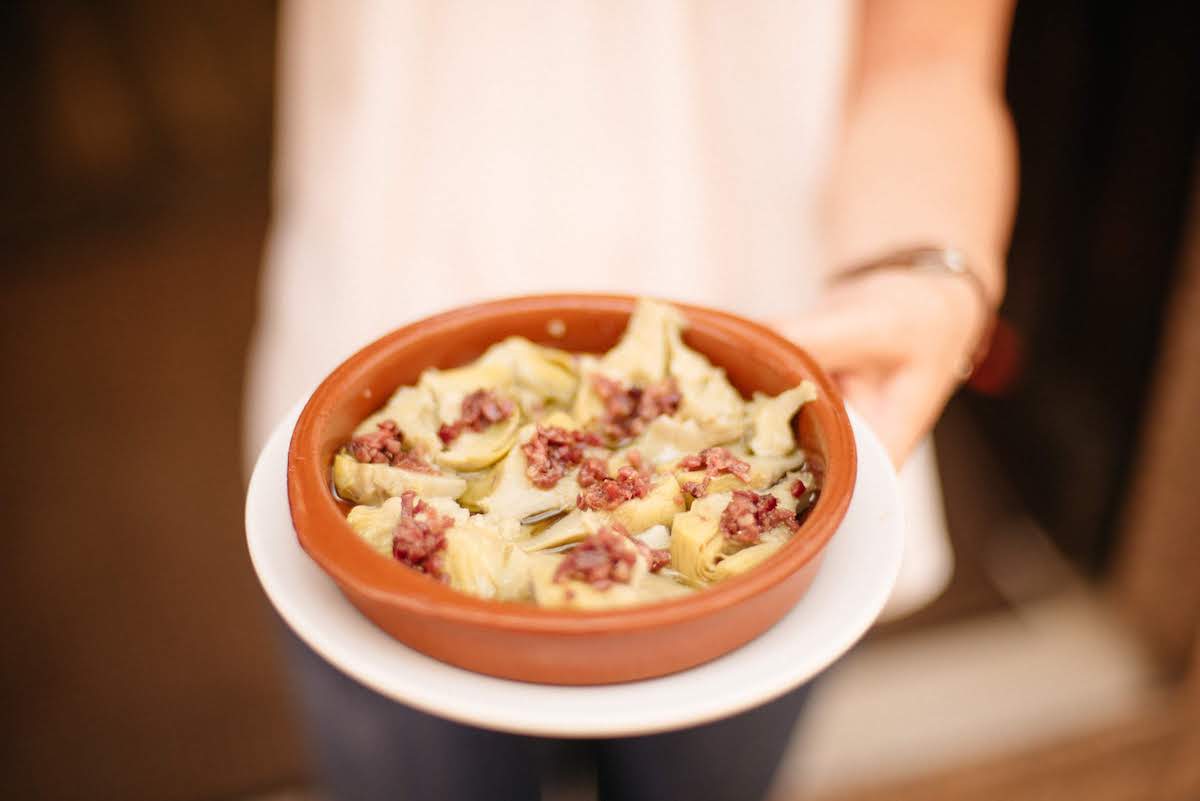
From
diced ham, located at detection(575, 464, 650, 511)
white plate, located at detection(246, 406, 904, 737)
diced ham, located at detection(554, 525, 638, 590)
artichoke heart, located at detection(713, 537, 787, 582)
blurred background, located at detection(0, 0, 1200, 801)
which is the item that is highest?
diced ham, located at detection(554, 525, 638, 590)

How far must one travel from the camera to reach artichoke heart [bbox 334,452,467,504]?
709mm

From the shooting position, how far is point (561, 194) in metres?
1.27

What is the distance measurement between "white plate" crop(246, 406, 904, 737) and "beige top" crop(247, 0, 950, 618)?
Answer: 1.81 feet

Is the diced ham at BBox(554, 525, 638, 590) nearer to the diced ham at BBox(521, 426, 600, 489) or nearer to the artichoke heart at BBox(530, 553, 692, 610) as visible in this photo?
the artichoke heart at BBox(530, 553, 692, 610)

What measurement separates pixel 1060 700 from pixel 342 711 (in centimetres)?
141

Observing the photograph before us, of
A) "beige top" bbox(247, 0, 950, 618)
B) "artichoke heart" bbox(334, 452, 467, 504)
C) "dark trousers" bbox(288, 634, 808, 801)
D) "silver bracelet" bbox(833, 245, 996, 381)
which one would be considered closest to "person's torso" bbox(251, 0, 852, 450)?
"beige top" bbox(247, 0, 950, 618)

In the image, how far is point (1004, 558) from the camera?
82.4 inches

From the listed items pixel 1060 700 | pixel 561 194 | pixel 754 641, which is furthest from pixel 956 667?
pixel 754 641

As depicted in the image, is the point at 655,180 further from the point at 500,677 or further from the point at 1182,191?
the point at 1182,191

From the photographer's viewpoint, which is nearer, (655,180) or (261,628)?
(655,180)

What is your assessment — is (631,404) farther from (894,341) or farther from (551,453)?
(894,341)

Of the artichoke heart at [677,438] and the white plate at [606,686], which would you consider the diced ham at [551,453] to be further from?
the white plate at [606,686]

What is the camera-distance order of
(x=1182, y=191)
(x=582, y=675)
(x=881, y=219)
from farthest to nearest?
1. (x=1182, y=191)
2. (x=881, y=219)
3. (x=582, y=675)

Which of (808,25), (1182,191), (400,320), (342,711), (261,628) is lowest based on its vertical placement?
(261,628)
